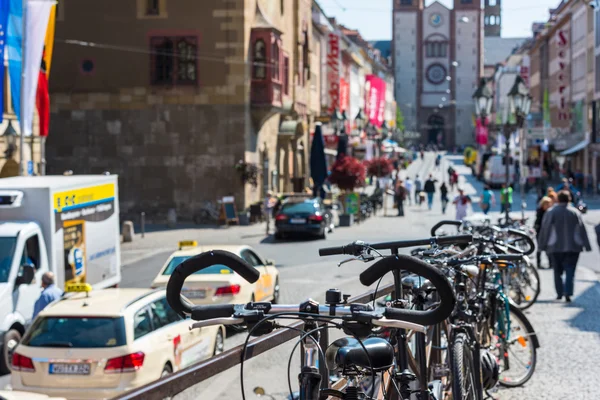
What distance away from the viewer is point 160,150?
1609 inches

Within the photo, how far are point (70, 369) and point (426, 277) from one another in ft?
24.5

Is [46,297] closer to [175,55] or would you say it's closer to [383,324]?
[383,324]

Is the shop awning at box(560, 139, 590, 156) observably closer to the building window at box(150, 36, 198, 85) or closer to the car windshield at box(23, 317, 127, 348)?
the building window at box(150, 36, 198, 85)

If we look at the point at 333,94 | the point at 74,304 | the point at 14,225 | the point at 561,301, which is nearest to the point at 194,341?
the point at 74,304

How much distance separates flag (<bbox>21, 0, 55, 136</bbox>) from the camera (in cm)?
2506

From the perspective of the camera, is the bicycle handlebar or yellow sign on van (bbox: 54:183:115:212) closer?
the bicycle handlebar

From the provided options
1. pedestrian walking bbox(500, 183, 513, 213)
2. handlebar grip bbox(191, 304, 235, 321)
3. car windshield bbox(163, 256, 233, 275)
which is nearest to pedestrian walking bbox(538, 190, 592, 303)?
car windshield bbox(163, 256, 233, 275)

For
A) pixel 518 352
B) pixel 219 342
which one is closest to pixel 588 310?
pixel 219 342

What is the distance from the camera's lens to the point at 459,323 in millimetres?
6855

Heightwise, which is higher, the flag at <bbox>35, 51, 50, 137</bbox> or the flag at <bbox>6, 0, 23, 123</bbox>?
the flag at <bbox>6, 0, 23, 123</bbox>

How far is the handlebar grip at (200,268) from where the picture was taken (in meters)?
3.60

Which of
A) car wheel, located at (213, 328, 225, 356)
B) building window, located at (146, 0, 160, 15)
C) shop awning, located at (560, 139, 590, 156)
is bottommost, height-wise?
car wheel, located at (213, 328, 225, 356)

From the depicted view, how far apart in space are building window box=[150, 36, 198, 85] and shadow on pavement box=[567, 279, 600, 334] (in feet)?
79.3

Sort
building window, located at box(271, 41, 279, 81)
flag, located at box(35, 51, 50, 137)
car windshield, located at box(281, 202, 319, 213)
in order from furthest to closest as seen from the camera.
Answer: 1. building window, located at box(271, 41, 279, 81)
2. car windshield, located at box(281, 202, 319, 213)
3. flag, located at box(35, 51, 50, 137)
